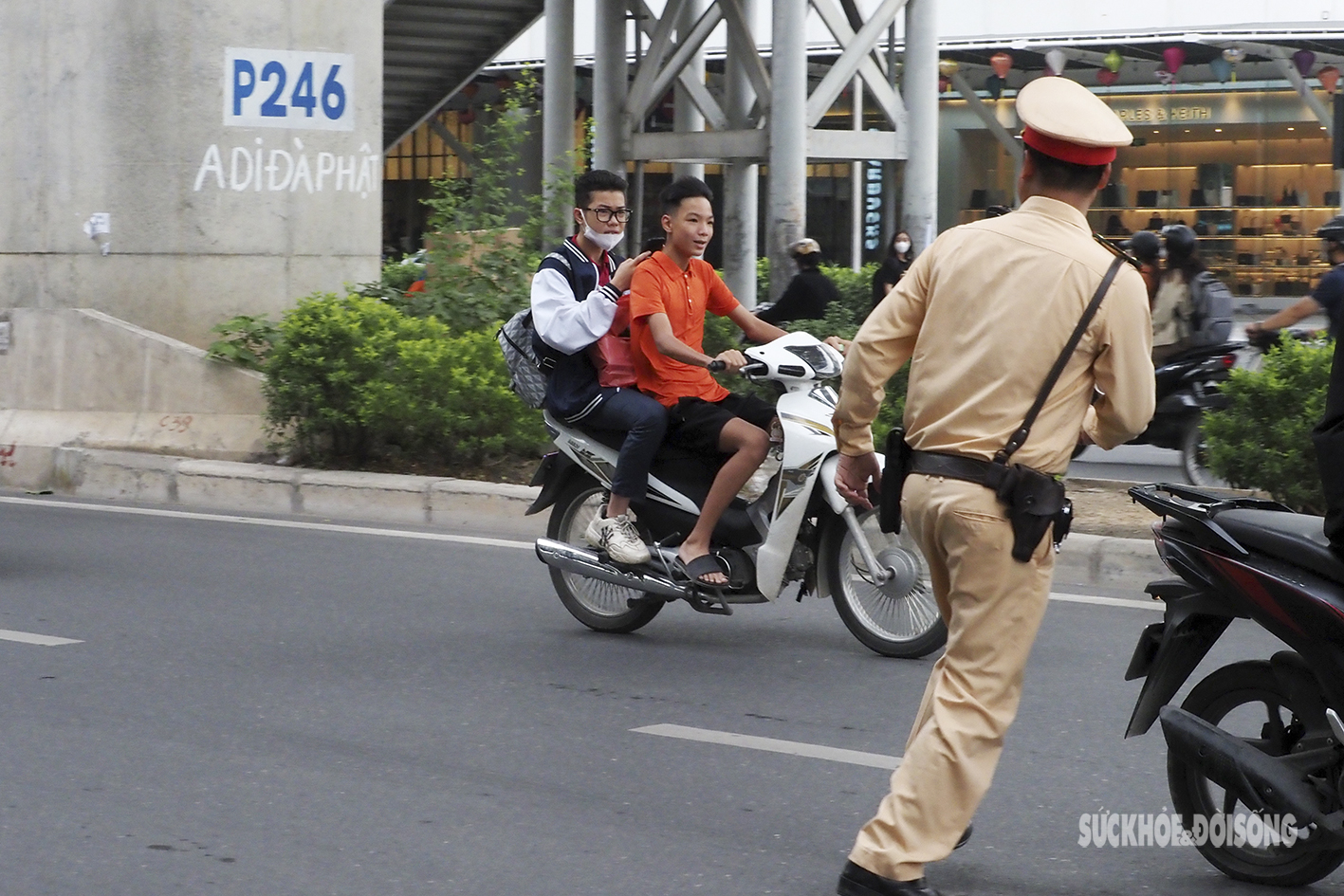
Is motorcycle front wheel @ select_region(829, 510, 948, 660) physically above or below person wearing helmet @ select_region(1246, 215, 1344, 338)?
below

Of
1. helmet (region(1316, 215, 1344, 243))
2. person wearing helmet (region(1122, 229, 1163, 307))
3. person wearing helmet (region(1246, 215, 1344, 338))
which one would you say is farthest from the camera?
person wearing helmet (region(1122, 229, 1163, 307))

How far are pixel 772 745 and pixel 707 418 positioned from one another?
1.56m

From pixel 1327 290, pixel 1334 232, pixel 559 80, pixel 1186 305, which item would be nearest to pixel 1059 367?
pixel 1327 290

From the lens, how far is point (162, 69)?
1241 cm

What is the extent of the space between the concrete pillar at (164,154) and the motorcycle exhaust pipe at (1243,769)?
379 inches

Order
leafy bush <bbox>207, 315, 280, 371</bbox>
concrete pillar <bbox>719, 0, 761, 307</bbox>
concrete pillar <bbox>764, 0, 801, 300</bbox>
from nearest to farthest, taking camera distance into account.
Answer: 1. leafy bush <bbox>207, 315, 280, 371</bbox>
2. concrete pillar <bbox>764, 0, 801, 300</bbox>
3. concrete pillar <bbox>719, 0, 761, 307</bbox>

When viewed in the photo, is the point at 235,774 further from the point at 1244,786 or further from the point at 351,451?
the point at 351,451

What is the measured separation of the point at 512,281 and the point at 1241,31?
14.2 m

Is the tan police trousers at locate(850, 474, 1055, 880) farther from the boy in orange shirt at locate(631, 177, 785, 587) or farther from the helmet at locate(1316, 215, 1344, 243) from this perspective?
the helmet at locate(1316, 215, 1344, 243)

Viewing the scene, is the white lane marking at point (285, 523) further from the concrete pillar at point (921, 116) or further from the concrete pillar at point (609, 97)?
the concrete pillar at point (921, 116)

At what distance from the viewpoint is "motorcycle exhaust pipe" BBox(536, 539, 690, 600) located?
677 cm

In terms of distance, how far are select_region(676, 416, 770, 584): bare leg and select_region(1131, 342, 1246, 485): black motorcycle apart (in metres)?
5.45

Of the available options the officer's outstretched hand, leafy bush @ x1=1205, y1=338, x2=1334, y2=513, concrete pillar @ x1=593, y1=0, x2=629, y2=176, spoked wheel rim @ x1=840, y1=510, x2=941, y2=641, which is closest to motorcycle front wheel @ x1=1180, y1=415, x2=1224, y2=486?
leafy bush @ x1=1205, y1=338, x2=1334, y2=513

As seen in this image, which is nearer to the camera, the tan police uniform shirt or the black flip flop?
the tan police uniform shirt
